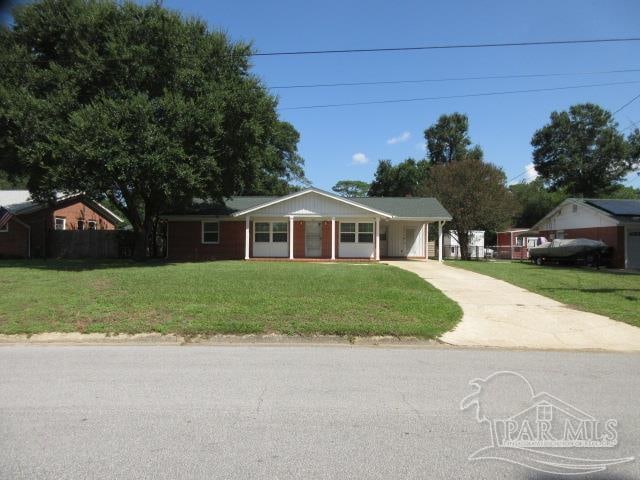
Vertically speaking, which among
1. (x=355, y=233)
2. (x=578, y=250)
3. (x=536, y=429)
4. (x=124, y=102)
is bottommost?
(x=536, y=429)

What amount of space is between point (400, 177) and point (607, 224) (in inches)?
1480

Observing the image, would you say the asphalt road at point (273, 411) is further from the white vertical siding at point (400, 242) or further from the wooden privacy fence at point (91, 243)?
the white vertical siding at point (400, 242)

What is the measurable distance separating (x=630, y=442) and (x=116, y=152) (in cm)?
1825

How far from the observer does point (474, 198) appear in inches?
1436

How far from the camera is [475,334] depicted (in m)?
9.89

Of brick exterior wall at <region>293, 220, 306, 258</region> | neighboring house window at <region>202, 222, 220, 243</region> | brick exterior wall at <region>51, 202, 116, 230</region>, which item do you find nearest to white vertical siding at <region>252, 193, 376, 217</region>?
brick exterior wall at <region>293, 220, 306, 258</region>

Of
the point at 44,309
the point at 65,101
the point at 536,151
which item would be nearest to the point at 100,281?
the point at 44,309

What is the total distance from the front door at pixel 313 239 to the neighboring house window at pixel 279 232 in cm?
122

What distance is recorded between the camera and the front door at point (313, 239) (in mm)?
28922

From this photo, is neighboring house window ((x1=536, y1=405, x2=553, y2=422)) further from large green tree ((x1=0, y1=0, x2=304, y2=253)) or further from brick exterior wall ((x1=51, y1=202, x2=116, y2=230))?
brick exterior wall ((x1=51, y1=202, x2=116, y2=230))

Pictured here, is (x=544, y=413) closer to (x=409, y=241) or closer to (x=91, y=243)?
(x=409, y=241)

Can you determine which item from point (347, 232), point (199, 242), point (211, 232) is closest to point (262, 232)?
point (211, 232)

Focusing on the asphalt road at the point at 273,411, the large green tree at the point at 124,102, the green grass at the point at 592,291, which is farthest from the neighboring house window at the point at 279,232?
the asphalt road at the point at 273,411

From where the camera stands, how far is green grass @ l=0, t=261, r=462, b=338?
9.96m
